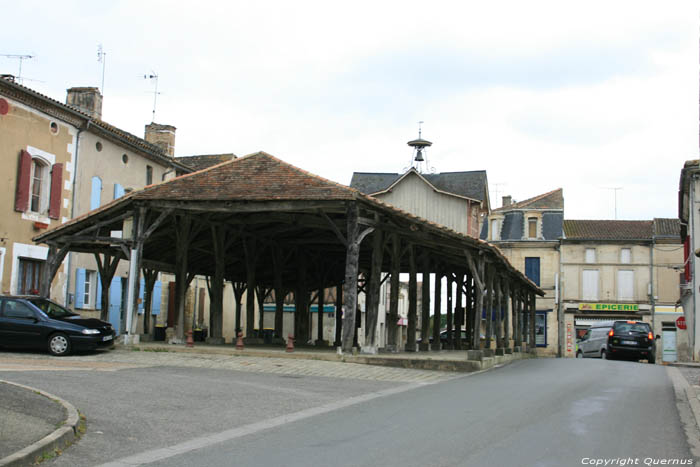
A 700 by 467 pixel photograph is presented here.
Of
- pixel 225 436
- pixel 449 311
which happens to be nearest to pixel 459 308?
pixel 449 311

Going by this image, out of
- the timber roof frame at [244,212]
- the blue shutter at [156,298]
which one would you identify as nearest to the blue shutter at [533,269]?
the blue shutter at [156,298]

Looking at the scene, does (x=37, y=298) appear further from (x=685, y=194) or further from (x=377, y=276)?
(x=685, y=194)

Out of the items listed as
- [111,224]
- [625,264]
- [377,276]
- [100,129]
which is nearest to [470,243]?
[377,276]

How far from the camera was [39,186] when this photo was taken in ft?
79.2

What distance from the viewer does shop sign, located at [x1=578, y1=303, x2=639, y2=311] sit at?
47.7m

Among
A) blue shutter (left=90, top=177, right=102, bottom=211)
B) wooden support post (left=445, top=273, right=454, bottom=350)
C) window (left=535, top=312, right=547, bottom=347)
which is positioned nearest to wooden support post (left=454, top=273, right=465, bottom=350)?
wooden support post (left=445, top=273, right=454, bottom=350)

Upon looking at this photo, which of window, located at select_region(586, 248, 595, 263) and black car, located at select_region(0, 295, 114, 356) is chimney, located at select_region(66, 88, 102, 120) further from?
window, located at select_region(586, 248, 595, 263)

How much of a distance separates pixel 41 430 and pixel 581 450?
5.09m

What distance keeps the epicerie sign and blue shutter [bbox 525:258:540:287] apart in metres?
43.8

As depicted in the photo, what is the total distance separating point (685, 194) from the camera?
31938 mm

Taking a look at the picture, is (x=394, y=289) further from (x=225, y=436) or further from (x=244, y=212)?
(x=225, y=436)

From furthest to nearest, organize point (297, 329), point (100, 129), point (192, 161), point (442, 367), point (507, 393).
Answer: point (192, 161) → point (297, 329) → point (100, 129) → point (442, 367) → point (507, 393)

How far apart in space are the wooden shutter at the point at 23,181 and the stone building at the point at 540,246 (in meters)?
33.0

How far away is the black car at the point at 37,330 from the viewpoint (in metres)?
17.5
